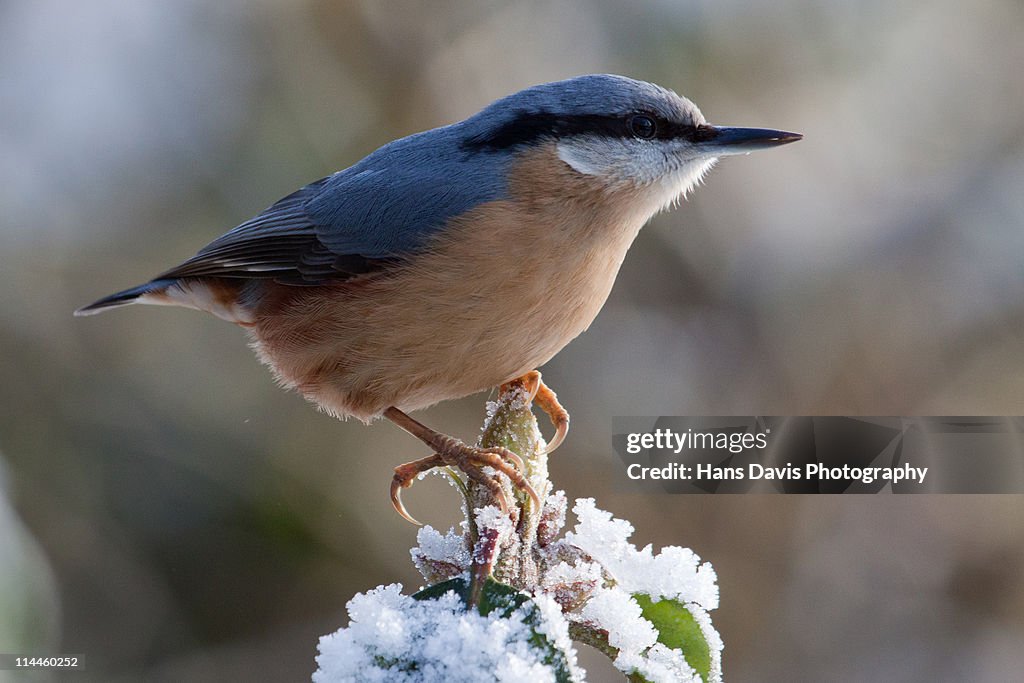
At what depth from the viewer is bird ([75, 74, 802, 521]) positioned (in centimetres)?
201

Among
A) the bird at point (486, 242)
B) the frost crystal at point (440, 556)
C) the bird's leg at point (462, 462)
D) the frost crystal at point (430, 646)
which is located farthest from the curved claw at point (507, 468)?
the bird at point (486, 242)

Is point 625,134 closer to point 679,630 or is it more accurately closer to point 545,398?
point 545,398

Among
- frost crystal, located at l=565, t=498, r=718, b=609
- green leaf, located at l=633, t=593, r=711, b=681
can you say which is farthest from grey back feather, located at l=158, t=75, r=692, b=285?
green leaf, located at l=633, t=593, r=711, b=681

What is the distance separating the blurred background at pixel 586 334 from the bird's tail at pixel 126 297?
83 centimetres

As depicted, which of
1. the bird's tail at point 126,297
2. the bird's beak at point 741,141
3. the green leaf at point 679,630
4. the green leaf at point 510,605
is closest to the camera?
the green leaf at point 510,605

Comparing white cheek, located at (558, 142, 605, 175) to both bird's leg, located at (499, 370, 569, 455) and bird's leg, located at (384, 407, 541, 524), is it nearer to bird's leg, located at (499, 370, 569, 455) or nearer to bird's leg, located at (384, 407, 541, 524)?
bird's leg, located at (499, 370, 569, 455)

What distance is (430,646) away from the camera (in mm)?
1075

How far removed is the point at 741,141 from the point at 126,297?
151cm

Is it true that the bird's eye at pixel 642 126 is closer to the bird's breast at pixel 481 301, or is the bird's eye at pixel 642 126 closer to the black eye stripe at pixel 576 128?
the black eye stripe at pixel 576 128

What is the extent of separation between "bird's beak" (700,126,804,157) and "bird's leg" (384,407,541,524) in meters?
0.81

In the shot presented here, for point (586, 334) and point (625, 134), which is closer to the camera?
point (625, 134)

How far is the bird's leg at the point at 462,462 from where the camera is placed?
4.37 ft

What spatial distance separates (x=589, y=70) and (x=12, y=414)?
232 cm

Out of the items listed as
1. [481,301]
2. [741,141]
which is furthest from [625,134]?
[481,301]
